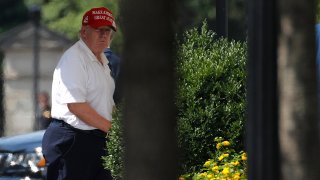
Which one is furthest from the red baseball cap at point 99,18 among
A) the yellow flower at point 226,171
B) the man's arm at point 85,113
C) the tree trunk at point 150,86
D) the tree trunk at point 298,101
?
the tree trunk at point 150,86

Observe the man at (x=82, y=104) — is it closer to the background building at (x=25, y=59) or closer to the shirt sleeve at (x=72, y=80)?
the shirt sleeve at (x=72, y=80)

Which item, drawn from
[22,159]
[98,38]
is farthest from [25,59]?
[98,38]

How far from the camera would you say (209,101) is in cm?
804

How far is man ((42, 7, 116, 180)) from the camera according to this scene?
23.6 feet

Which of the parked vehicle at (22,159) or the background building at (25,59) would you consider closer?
the parked vehicle at (22,159)

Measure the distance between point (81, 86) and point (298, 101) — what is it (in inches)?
122

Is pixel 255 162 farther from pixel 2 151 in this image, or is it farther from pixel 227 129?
pixel 2 151

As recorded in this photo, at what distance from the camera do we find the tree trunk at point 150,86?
3.19 m

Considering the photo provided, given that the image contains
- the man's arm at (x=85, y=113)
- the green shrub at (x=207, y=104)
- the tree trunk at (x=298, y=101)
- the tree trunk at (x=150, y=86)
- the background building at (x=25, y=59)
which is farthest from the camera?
the background building at (x=25, y=59)

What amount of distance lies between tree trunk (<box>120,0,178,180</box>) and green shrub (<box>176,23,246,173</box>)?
446 cm

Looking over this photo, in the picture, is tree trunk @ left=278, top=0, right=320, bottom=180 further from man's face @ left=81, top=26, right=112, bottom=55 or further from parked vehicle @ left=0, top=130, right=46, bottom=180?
parked vehicle @ left=0, top=130, right=46, bottom=180

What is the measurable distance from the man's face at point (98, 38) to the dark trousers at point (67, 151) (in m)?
0.49

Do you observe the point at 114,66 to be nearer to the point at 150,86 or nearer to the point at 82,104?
the point at 82,104

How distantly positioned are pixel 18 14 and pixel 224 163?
98.2 ft
